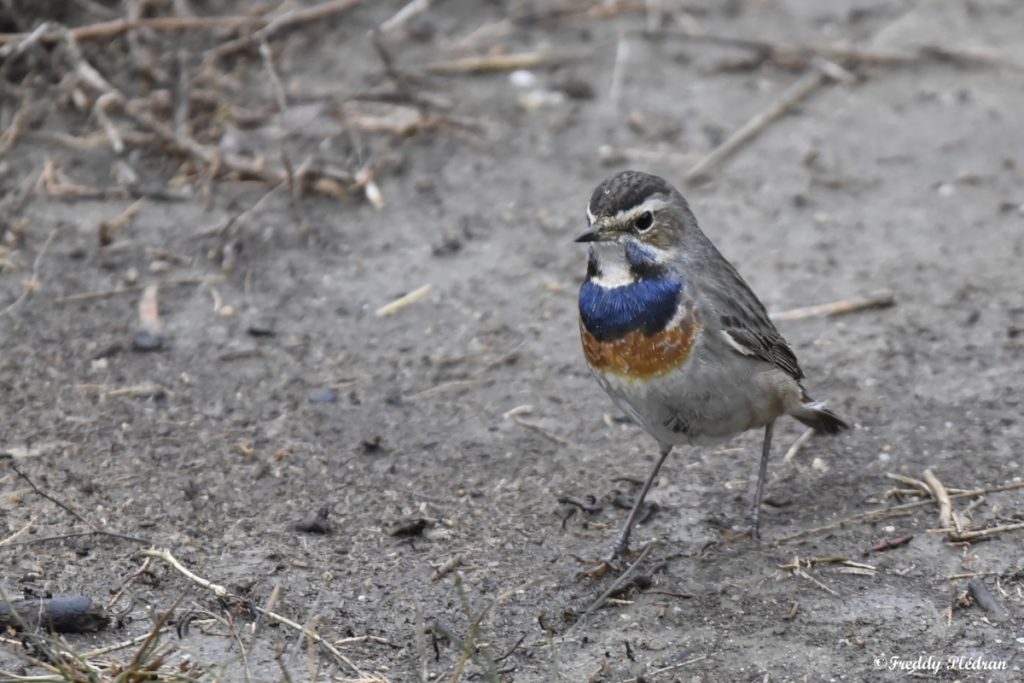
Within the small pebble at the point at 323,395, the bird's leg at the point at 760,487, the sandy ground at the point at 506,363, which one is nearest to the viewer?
the sandy ground at the point at 506,363

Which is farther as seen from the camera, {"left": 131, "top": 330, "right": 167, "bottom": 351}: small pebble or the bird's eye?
{"left": 131, "top": 330, "right": 167, "bottom": 351}: small pebble

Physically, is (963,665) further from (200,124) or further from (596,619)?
(200,124)

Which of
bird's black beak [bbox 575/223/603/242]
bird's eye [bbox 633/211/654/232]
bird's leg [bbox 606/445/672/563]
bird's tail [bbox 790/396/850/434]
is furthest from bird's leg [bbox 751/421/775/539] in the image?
bird's black beak [bbox 575/223/603/242]

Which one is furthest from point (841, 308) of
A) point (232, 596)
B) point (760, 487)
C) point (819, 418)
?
point (232, 596)

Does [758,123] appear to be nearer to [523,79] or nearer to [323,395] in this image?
[523,79]

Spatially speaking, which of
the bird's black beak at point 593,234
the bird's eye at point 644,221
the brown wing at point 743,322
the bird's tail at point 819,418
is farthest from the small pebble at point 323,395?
the bird's tail at point 819,418

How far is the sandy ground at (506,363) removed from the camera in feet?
16.3

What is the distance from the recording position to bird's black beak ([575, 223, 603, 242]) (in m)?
5.25

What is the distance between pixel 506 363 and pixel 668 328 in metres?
1.62

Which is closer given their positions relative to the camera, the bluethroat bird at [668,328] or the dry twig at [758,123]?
the bluethroat bird at [668,328]

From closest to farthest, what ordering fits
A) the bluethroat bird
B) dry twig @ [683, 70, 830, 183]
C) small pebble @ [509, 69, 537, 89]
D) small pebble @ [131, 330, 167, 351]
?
the bluethroat bird → small pebble @ [131, 330, 167, 351] → dry twig @ [683, 70, 830, 183] → small pebble @ [509, 69, 537, 89]

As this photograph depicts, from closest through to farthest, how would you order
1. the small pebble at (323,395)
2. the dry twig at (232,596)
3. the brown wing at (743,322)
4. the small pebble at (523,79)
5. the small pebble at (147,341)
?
the dry twig at (232,596) < the brown wing at (743,322) < the small pebble at (323,395) < the small pebble at (147,341) < the small pebble at (523,79)

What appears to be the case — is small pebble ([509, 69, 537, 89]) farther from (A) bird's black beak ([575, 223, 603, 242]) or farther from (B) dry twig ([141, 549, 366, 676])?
(B) dry twig ([141, 549, 366, 676])

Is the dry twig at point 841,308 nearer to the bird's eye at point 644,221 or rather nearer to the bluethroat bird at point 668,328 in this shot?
the bluethroat bird at point 668,328
